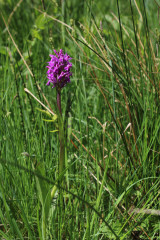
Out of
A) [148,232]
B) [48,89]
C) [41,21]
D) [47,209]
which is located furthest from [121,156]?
[41,21]

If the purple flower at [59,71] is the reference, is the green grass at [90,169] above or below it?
below

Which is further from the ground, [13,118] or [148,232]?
[13,118]

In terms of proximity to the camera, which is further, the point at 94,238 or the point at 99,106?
the point at 99,106

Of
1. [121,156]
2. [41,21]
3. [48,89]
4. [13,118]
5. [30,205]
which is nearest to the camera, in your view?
[30,205]

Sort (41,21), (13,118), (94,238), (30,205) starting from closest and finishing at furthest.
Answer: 1. (94,238)
2. (30,205)
3. (13,118)
4. (41,21)

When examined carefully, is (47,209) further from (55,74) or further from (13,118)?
(13,118)

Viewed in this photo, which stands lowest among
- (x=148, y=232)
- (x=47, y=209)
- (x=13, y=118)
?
(x=148, y=232)

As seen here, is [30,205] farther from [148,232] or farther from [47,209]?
[148,232]

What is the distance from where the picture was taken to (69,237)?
2.59ft

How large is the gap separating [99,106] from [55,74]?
49 cm

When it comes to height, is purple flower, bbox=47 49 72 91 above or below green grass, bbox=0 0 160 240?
above

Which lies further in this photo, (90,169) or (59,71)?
(90,169)

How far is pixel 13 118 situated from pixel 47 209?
561mm

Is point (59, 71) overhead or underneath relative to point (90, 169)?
overhead
